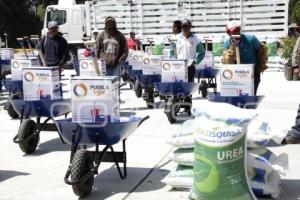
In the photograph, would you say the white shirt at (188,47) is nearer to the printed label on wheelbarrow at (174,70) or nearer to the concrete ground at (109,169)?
the printed label on wheelbarrow at (174,70)

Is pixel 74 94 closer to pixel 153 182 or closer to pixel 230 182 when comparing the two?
pixel 153 182

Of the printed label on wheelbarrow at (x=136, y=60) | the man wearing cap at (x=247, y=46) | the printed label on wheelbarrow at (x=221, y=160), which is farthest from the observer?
the printed label on wheelbarrow at (x=136, y=60)

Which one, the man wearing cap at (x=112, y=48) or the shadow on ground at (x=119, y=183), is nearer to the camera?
the shadow on ground at (x=119, y=183)

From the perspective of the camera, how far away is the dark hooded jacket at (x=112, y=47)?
9.34m

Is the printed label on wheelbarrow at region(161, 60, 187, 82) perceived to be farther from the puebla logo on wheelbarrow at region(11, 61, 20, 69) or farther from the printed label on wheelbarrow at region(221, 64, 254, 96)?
the puebla logo on wheelbarrow at region(11, 61, 20, 69)

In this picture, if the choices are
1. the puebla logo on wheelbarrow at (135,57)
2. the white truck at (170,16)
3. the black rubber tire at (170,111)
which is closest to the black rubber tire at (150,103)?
the black rubber tire at (170,111)

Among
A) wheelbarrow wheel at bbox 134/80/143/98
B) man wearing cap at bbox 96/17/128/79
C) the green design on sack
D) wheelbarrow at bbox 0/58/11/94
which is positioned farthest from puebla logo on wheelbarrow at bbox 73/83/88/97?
wheelbarrow at bbox 0/58/11/94

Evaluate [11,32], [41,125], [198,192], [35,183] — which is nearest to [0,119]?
[41,125]

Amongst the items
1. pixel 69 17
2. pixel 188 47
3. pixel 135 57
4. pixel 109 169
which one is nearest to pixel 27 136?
pixel 109 169

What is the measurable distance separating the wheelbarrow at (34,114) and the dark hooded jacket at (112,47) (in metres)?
2.43

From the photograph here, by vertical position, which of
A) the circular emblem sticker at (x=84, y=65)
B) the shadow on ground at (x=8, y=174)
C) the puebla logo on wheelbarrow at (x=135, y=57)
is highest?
the puebla logo on wheelbarrow at (x=135, y=57)

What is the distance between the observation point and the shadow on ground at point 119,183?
5328 mm

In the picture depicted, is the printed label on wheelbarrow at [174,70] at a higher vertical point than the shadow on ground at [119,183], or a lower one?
higher

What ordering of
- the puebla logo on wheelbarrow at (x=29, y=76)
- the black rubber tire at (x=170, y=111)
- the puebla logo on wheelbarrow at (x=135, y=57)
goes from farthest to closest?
1. the puebla logo on wheelbarrow at (x=135, y=57)
2. the black rubber tire at (x=170, y=111)
3. the puebla logo on wheelbarrow at (x=29, y=76)
